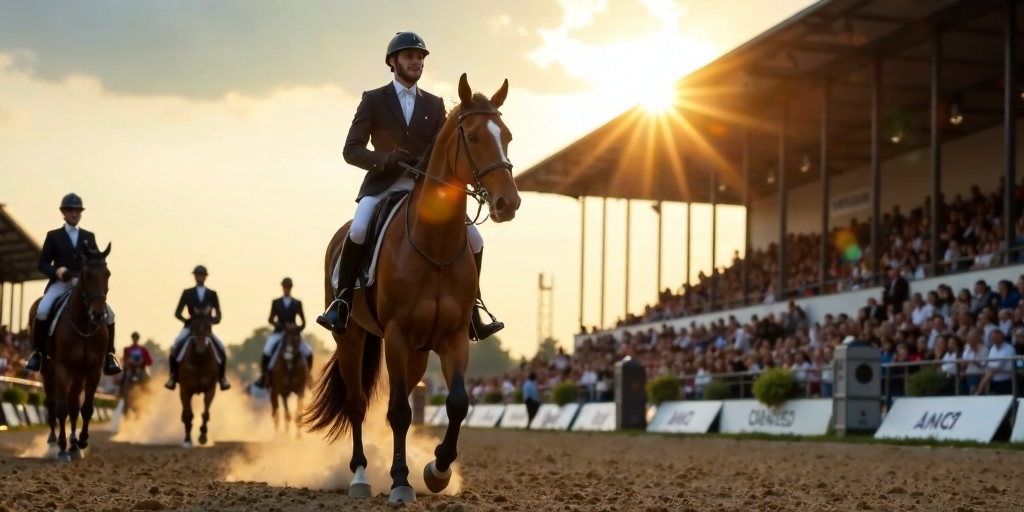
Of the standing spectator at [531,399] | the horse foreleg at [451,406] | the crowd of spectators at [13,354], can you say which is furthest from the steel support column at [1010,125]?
the crowd of spectators at [13,354]

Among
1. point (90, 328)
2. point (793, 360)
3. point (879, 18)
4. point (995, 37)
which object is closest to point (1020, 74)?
point (995, 37)

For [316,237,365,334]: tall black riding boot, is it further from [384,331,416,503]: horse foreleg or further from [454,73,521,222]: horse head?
[454,73,521,222]: horse head

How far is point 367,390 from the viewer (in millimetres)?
10289

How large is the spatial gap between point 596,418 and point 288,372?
1059 cm

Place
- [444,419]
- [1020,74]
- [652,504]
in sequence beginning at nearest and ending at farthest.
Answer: [652,504]
[1020,74]
[444,419]

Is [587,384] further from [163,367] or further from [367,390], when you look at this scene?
[367,390]

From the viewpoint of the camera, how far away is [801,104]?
1379 inches

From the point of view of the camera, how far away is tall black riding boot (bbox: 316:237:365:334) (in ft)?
30.0

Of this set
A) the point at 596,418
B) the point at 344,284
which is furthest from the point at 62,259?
the point at 596,418

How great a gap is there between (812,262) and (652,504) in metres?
27.8

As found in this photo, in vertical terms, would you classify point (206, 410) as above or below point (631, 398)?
below

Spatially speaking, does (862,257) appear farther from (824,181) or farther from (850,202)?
(850,202)

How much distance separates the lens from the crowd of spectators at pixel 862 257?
83.7ft

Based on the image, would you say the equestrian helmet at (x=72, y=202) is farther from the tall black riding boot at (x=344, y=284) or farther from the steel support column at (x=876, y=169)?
the steel support column at (x=876, y=169)
